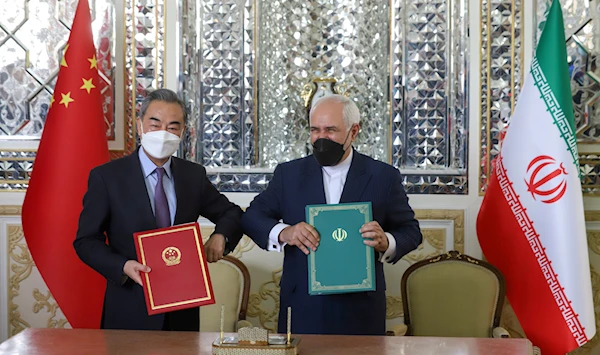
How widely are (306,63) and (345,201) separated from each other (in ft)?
5.98

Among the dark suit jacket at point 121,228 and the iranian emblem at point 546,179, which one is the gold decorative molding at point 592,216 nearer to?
the iranian emblem at point 546,179

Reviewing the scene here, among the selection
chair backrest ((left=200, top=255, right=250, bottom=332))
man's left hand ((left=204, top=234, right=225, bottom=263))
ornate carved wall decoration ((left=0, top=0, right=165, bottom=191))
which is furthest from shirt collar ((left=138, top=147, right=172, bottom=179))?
ornate carved wall decoration ((left=0, top=0, right=165, bottom=191))

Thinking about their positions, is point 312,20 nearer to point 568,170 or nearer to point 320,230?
point 568,170

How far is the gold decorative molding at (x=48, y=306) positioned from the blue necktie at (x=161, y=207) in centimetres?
212

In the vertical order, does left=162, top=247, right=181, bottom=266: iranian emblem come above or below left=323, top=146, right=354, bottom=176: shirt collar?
below

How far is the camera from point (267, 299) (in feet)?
15.4

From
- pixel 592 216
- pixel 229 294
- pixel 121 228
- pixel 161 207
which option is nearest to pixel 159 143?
pixel 161 207

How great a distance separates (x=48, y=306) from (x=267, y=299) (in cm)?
137

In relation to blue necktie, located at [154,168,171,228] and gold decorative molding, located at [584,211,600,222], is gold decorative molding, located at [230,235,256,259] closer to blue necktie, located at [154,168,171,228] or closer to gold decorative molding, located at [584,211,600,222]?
blue necktie, located at [154,168,171,228]

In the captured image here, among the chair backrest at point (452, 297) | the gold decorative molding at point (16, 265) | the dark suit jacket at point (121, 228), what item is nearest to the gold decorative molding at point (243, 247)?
the chair backrest at point (452, 297)

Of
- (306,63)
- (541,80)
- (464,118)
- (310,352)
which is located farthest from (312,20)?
(310,352)

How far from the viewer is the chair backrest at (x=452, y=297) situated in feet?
13.5

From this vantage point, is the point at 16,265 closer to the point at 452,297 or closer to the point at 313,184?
the point at 313,184

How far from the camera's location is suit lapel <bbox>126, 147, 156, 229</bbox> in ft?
9.70
